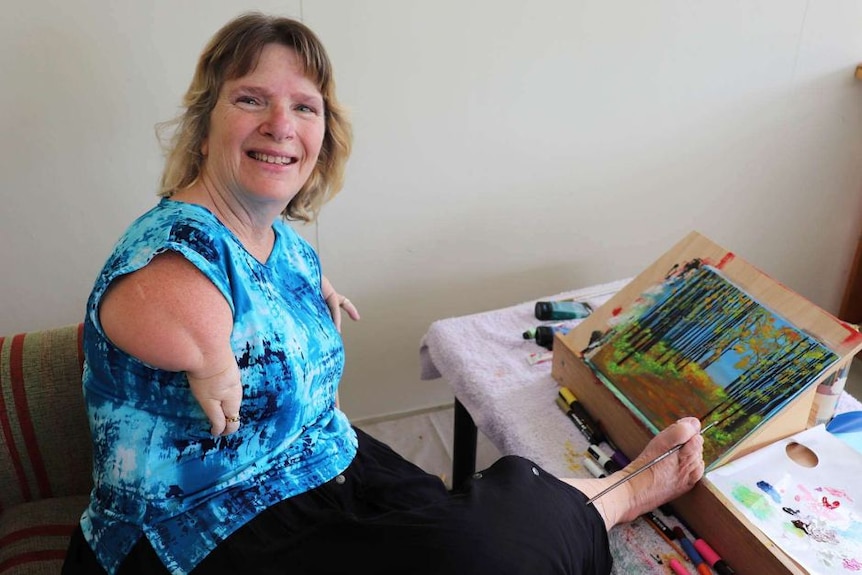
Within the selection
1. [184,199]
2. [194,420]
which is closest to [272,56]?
[184,199]

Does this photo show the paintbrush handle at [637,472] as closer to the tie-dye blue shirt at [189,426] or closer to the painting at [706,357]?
the painting at [706,357]

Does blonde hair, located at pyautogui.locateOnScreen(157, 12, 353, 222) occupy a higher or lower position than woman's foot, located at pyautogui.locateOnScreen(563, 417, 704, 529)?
higher

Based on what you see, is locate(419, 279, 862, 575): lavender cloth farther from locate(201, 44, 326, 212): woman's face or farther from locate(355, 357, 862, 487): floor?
locate(201, 44, 326, 212): woman's face

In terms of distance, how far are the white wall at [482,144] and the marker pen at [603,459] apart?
29.3 inches

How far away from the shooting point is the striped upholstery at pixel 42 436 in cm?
108

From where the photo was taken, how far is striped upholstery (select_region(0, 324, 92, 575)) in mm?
1079

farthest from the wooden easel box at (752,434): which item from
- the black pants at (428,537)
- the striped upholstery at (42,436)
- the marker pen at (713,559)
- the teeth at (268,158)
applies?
the striped upholstery at (42,436)

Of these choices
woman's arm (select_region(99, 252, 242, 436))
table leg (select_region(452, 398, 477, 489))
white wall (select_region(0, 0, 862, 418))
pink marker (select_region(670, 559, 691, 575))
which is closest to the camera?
woman's arm (select_region(99, 252, 242, 436))

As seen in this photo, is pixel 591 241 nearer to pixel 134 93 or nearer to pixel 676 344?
pixel 676 344

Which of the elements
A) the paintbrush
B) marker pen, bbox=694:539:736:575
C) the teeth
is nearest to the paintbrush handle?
the paintbrush

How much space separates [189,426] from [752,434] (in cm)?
80

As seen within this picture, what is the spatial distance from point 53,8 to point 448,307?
1.11 metres

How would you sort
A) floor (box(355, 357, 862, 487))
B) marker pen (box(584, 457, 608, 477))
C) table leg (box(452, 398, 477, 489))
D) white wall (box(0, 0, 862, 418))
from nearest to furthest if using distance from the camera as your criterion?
1. marker pen (box(584, 457, 608, 477))
2. white wall (box(0, 0, 862, 418))
3. table leg (box(452, 398, 477, 489))
4. floor (box(355, 357, 862, 487))

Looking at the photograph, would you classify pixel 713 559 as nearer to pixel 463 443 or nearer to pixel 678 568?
pixel 678 568
